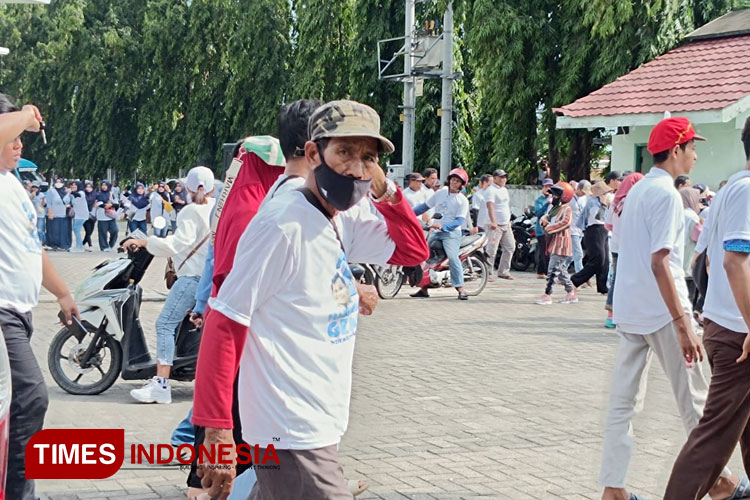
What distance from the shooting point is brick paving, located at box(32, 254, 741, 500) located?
17.7 feet

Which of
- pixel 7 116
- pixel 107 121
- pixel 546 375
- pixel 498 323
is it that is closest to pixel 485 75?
pixel 498 323

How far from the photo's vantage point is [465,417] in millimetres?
7016

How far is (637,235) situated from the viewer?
4.82 meters

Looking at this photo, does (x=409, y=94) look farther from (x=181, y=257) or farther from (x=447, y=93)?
(x=181, y=257)

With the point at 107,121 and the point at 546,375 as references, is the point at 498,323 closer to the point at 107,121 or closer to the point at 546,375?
the point at 546,375

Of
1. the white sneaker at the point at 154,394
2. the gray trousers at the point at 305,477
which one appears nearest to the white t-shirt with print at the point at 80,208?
the white sneaker at the point at 154,394

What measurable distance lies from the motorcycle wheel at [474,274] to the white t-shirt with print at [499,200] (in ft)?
7.89

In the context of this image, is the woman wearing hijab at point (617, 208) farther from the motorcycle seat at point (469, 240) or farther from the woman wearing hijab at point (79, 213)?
the woman wearing hijab at point (79, 213)

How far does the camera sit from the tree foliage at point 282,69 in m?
22.7

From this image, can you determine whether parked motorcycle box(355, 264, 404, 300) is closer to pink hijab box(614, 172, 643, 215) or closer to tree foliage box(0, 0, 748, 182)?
pink hijab box(614, 172, 643, 215)

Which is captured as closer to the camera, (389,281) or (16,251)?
(16,251)

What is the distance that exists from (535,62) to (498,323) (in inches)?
480

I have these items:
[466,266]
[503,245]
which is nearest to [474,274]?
[466,266]

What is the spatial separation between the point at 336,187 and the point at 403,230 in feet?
1.68
